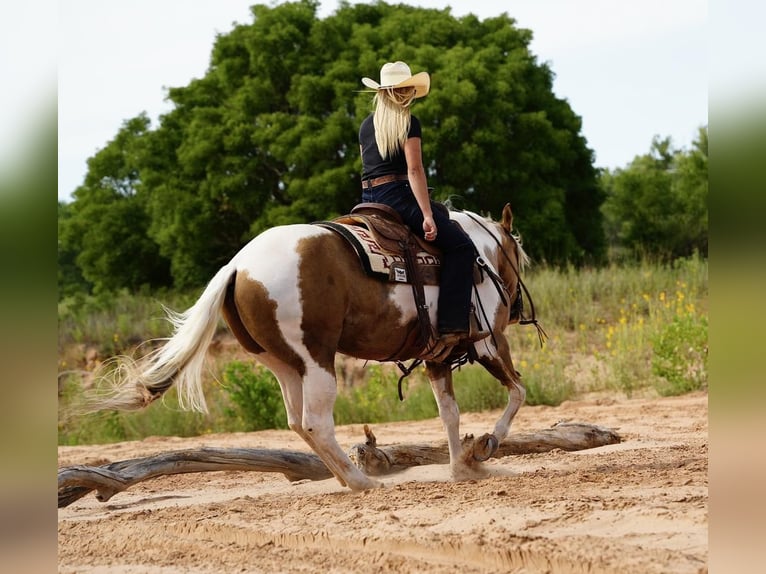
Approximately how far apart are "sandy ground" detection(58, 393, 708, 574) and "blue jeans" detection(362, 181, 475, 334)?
1261 millimetres

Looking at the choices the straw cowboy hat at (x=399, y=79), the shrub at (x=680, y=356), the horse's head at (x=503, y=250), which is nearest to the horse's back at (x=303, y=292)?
the straw cowboy hat at (x=399, y=79)

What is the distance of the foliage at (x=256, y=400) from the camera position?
42.9 ft

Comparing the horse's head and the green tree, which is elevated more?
the green tree

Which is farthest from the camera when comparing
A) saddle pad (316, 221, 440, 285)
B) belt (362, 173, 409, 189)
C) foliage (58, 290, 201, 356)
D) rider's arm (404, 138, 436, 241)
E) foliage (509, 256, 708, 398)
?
foliage (58, 290, 201, 356)

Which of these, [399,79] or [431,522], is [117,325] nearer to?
[399,79]

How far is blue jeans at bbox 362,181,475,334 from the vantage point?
22.9 ft

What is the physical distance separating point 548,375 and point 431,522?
359 inches

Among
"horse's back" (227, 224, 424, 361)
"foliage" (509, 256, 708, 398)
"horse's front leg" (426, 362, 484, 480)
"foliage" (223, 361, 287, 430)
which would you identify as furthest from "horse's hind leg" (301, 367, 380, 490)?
"foliage" (509, 256, 708, 398)

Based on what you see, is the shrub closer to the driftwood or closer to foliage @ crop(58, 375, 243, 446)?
the driftwood

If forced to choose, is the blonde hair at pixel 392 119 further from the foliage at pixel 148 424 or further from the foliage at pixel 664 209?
the foliage at pixel 664 209

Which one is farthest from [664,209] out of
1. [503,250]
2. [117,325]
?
[503,250]

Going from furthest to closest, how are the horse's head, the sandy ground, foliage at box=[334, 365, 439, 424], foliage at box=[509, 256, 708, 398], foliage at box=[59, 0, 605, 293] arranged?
1. foliage at box=[59, 0, 605, 293]
2. foliage at box=[509, 256, 708, 398]
3. foliage at box=[334, 365, 439, 424]
4. the horse's head
5. the sandy ground
